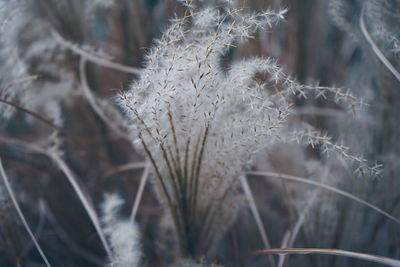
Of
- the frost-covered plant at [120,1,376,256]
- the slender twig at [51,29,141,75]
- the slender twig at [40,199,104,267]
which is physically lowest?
the slender twig at [40,199,104,267]

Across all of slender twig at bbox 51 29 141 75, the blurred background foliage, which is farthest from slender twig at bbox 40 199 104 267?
slender twig at bbox 51 29 141 75

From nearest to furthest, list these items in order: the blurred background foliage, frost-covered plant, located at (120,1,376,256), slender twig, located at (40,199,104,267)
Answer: frost-covered plant, located at (120,1,376,256), the blurred background foliage, slender twig, located at (40,199,104,267)

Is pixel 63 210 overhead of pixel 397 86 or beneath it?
beneath

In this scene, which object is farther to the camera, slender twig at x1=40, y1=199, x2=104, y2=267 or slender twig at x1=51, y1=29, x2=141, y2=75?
slender twig at x1=40, y1=199, x2=104, y2=267

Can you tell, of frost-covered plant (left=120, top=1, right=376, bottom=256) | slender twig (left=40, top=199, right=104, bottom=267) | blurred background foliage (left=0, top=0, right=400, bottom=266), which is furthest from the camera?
slender twig (left=40, top=199, right=104, bottom=267)

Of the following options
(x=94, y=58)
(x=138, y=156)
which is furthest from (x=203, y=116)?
(x=138, y=156)

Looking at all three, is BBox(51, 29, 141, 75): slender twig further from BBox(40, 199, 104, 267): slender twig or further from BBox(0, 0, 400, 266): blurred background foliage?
BBox(40, 199, 104, 267): slender twig

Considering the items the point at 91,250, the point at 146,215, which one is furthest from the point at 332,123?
the point at 91,250

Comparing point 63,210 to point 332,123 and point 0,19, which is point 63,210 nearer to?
point 0,19
